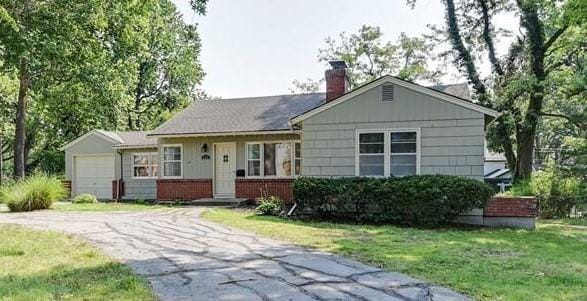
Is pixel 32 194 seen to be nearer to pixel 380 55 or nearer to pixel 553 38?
pixel 553 38

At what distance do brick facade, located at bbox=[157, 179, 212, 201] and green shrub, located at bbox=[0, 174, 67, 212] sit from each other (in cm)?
411

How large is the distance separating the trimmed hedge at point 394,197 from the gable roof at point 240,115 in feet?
15.0

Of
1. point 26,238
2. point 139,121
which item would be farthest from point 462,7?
point 139,121

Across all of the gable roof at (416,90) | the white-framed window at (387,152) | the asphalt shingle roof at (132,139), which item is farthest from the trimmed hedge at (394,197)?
the asphalt shingle roof at (132,139)

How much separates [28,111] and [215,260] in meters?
28.4

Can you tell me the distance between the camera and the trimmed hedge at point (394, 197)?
1148 centimetres

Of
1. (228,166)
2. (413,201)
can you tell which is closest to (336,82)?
(228,166)

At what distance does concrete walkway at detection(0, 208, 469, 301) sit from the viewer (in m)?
5.08

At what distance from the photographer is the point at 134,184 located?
21.7 meters

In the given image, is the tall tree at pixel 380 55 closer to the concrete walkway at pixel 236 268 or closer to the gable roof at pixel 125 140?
the gable roof at pixel 125 140

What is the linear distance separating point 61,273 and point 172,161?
44.7ft

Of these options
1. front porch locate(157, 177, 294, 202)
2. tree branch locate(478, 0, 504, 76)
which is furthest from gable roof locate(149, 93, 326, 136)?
tree branch locate(478, 0, 504, 76)

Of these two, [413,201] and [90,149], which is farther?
[90,149]

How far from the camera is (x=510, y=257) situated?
7.66m
